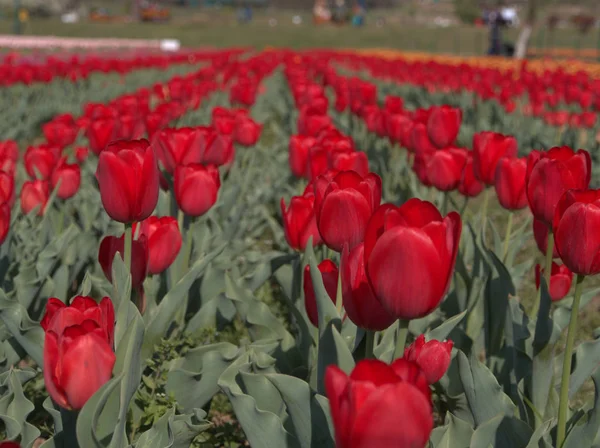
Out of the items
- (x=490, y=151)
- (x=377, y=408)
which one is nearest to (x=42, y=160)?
(x=490, y=151)

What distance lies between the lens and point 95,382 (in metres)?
1.24

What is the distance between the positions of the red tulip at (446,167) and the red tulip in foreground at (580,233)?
117cm

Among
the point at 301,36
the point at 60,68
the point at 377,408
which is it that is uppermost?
the point at 377,408

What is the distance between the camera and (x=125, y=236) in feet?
5.61

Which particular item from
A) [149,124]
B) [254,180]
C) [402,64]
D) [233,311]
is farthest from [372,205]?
[402,64]

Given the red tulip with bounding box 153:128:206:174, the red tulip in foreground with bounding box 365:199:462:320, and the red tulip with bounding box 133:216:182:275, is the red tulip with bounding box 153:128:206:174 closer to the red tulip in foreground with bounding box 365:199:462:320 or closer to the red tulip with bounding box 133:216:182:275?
the red tulip with bounding box 133:216:182:275

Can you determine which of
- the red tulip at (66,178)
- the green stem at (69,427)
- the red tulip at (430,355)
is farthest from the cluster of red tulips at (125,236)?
the red tulip at (430,355)

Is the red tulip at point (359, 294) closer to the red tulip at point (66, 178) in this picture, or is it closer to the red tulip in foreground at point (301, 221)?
the red tulip in foreground at point (301, 221)

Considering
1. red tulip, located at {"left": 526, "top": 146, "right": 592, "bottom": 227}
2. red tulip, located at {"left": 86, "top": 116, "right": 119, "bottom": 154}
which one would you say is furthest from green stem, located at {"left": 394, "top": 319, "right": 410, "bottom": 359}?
red tulip, located at {"left": 86, "top": 116, "right": 119, "bottom": 154}

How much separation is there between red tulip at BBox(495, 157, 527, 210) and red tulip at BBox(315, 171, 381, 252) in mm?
846

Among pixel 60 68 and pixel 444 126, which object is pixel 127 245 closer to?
pixel 444 126

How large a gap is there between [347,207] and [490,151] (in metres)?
1.12

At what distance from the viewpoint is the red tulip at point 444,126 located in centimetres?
305

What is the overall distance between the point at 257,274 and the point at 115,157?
104 cm
